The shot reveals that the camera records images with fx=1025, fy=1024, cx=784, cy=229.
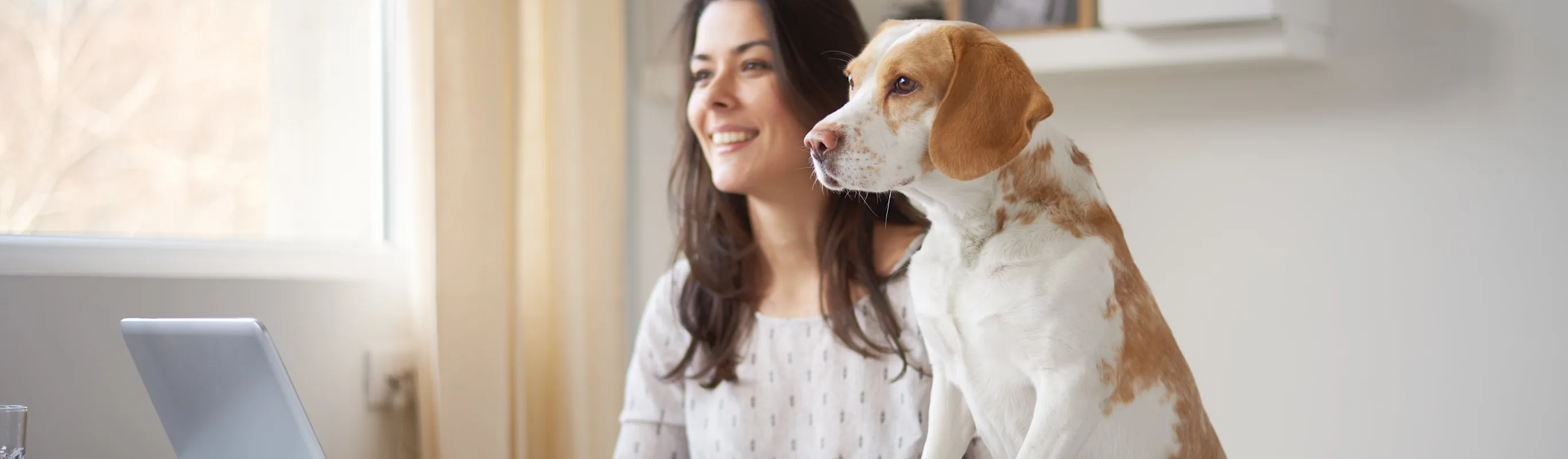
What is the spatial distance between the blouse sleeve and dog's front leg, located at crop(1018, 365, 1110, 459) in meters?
0.81

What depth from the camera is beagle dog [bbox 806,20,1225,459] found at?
0.69 meters

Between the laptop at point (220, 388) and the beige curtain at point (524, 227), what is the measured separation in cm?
85

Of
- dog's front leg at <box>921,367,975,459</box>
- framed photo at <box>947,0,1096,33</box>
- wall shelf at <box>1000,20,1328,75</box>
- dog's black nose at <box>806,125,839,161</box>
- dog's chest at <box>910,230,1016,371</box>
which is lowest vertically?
dog's front leg at <box>921,367,975,459</box>

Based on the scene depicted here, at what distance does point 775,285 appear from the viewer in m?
1.45

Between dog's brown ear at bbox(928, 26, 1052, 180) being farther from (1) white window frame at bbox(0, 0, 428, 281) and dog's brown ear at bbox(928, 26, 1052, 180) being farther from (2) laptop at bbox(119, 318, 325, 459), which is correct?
(1) white window frame at bbox(0, 0, 428, 281)

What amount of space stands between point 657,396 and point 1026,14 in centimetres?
106

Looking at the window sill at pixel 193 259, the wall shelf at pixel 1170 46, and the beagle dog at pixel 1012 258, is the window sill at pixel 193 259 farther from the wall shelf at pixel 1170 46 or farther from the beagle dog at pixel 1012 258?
the wall shelf at pixel 1170 46

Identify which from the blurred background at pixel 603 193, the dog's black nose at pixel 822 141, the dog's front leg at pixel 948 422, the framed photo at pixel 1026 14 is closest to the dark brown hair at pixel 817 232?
the blurred background at pixel 603 193

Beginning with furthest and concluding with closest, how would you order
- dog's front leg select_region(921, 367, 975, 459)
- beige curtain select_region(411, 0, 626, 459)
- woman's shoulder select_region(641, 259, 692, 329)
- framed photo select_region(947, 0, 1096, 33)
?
framed photo select_region(947, 0, 1096, 33), beige curtain select_region(411, 0, 626, 459), woman's shoulder select_region(641, 259, 692, 329), dog's front leg select_region(921, 367, 975, 459)

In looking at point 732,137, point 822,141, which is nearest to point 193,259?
point 732,137

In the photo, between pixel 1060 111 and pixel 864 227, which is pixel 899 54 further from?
pixel 1060 111

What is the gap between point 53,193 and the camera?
1.38 m

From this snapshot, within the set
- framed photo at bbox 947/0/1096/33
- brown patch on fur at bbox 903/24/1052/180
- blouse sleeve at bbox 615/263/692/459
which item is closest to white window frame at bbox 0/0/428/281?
blouse sleeve at bbox 615/263/692/459

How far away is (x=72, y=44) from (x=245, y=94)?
29cm
